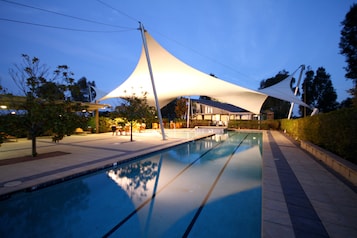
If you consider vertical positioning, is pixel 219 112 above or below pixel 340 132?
above

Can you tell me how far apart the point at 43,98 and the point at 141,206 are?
5.26m

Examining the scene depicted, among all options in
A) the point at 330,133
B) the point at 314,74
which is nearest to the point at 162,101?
the point at 330,133

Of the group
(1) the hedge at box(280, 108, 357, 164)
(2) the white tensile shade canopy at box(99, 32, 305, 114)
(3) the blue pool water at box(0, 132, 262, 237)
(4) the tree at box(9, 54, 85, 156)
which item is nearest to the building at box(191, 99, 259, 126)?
(2) the white tensile shade canopy at box(99, 32, 305, 114)

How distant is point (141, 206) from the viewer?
3.24 metres

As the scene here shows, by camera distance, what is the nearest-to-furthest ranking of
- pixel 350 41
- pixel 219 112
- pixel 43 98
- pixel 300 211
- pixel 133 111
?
pixel 300 211 < pixel 43 98 < pixel 133 111 < pixel 350 41 < pixel 219 112

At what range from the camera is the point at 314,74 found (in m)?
33.6

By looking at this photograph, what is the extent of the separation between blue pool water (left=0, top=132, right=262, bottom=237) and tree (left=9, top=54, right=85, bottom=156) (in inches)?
95.3

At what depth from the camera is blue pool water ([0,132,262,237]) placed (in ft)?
8.42

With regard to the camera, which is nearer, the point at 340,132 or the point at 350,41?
the point at 340,132

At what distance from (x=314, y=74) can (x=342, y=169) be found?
3809cm

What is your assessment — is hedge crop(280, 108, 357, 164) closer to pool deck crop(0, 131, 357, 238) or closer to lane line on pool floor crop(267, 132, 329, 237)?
pool deck crop(0, 131, 357, 238)

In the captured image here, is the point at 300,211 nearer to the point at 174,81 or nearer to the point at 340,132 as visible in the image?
the point at 340,132

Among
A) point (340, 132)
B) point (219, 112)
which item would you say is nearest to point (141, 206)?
point (340, 132)

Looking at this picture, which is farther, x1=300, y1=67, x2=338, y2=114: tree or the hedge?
x1=300, y1=67, x2=338, y2=114: tree
